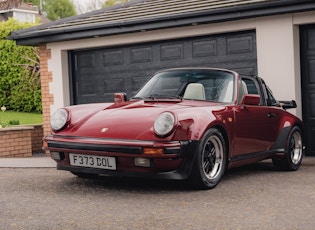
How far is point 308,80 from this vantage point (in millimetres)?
9961

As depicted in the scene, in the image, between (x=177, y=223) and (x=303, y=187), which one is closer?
(x=177, y=223)

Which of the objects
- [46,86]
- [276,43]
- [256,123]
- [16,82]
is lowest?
[256,123]

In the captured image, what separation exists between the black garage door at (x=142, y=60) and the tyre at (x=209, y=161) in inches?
162

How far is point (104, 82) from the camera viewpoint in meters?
12.3

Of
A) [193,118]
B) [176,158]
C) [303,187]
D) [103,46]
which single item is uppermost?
[103,46]

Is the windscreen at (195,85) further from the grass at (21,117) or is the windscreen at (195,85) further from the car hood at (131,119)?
the grass at (21,117)

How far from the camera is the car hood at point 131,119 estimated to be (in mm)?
6070

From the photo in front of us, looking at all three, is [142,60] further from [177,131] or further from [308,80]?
[177,131]

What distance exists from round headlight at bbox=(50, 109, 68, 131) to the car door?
1989 mm

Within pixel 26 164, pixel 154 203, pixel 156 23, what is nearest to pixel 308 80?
pixel 156 23

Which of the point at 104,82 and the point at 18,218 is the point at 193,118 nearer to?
the point at 18,218

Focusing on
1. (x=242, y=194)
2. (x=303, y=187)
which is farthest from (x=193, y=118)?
(x=303, y=187)

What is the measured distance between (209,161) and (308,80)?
420 cm

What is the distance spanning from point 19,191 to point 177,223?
7.68 feet
